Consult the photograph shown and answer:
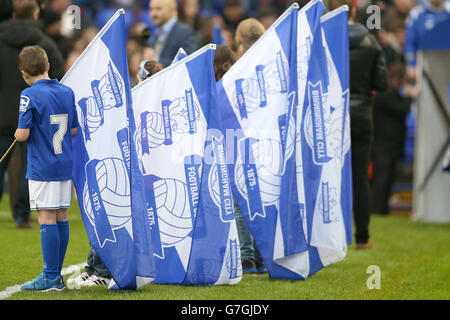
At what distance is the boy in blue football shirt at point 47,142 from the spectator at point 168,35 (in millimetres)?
4168

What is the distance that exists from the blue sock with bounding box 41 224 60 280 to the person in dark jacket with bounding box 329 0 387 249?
150 inches

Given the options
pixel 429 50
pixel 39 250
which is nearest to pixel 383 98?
pixel 429 50

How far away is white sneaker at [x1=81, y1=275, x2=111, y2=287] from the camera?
7109mm

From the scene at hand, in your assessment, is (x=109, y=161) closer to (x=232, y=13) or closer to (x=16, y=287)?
(x=16, y=287)

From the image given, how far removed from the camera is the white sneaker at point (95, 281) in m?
7.11

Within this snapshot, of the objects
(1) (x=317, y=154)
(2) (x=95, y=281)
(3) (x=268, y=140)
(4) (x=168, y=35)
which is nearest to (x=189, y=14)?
(4) (x=168, y=35)

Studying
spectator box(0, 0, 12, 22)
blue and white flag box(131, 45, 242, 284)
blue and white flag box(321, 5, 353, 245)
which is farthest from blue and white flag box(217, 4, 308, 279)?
spectator box(0, 0, 12, 22)

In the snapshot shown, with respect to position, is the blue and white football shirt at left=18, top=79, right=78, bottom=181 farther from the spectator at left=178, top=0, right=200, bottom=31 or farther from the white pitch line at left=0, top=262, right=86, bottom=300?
the spectator at left=178, top=0, right=200, bottom=31

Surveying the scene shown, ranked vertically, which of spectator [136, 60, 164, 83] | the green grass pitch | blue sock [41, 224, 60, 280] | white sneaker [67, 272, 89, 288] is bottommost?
the green grass pitch

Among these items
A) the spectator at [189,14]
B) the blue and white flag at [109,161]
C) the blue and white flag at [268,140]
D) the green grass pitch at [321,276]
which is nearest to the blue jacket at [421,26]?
the green grass pitch at [321,276]

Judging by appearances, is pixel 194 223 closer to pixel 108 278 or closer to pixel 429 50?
pixel 108 278

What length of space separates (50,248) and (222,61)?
221cm
